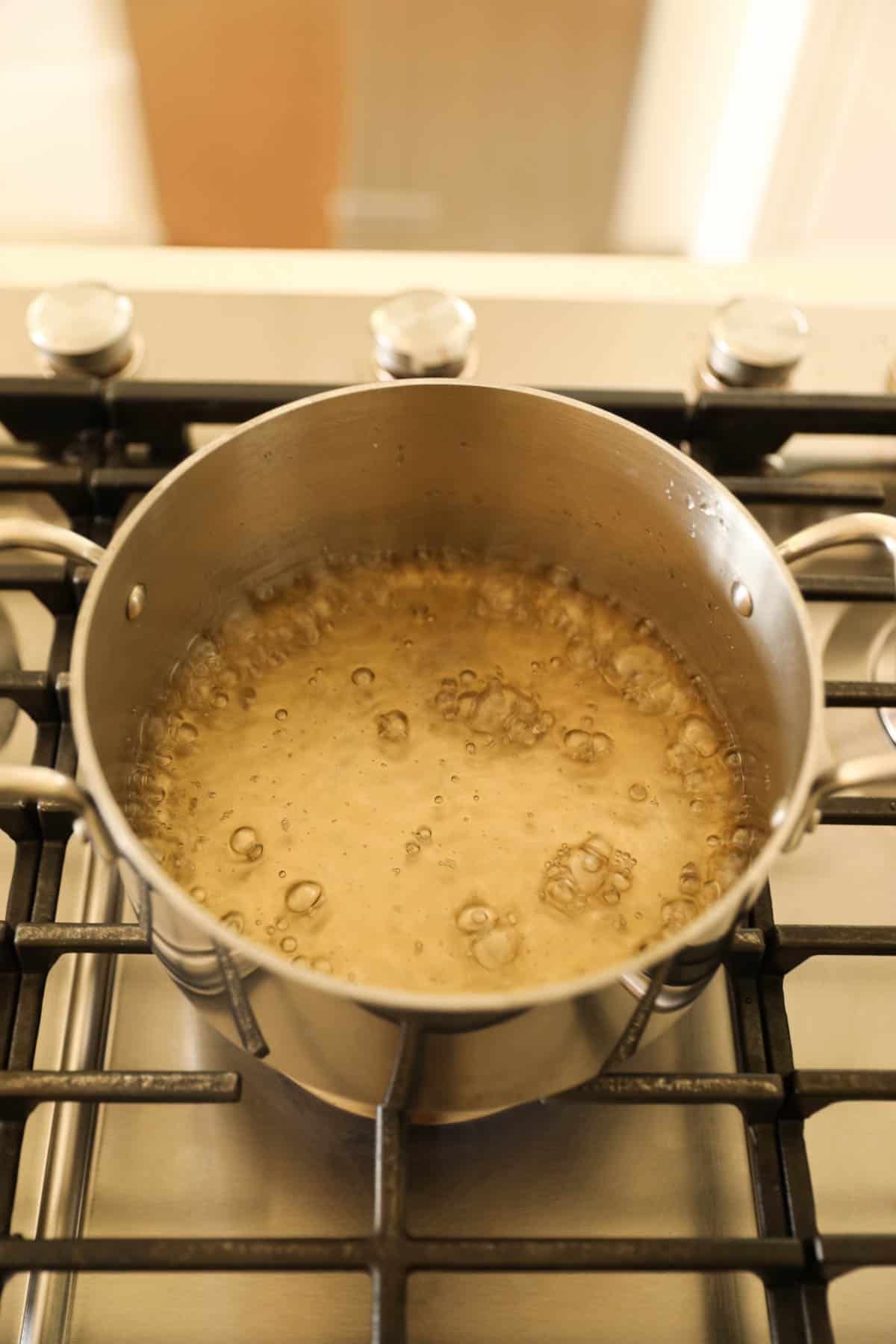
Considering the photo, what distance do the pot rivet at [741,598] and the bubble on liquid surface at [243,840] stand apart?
10.0 inches

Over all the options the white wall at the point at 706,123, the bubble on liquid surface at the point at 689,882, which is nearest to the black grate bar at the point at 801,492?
the bubble on liquid surface at the point at 689,882

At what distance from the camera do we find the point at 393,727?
0.59 meters

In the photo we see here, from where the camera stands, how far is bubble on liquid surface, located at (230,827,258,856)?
55cm

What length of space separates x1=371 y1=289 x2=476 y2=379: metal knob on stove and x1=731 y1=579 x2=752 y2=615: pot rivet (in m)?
0.21

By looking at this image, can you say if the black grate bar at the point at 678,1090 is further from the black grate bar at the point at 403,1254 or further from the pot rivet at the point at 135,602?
the pot rivet at the point at 135,602

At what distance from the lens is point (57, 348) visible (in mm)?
658

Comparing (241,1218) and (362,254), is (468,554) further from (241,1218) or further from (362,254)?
(241,1218)

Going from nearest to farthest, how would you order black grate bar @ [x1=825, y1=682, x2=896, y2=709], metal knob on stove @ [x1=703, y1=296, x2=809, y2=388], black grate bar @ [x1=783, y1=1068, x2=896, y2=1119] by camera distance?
1. black grate bar @ [x1=783, y1=1068, x2=896, y2=1119]
2. black grate bar @ [x1=825, y1=682, x2=896, y2=709]
3. metal knob on stove @ [x1=703, y1=296, x2=809, y2=388]

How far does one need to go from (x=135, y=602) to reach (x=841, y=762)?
317mm

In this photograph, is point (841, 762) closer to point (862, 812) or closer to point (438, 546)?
point (862, 812)

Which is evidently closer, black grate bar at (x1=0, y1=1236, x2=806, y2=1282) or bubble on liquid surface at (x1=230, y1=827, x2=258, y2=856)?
black grate bar at (x1=0, y1=1236, x2=806, y2=1282)

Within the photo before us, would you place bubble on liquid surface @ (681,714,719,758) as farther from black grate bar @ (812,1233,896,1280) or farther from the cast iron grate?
black grate bar @ (812,1233,896,1280)

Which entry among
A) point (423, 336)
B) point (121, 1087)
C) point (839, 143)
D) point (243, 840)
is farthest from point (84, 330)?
point (839, 143)

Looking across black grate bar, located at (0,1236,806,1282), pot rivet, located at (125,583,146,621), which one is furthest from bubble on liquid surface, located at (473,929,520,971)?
pot rivet, located at (125,583,146,621)
